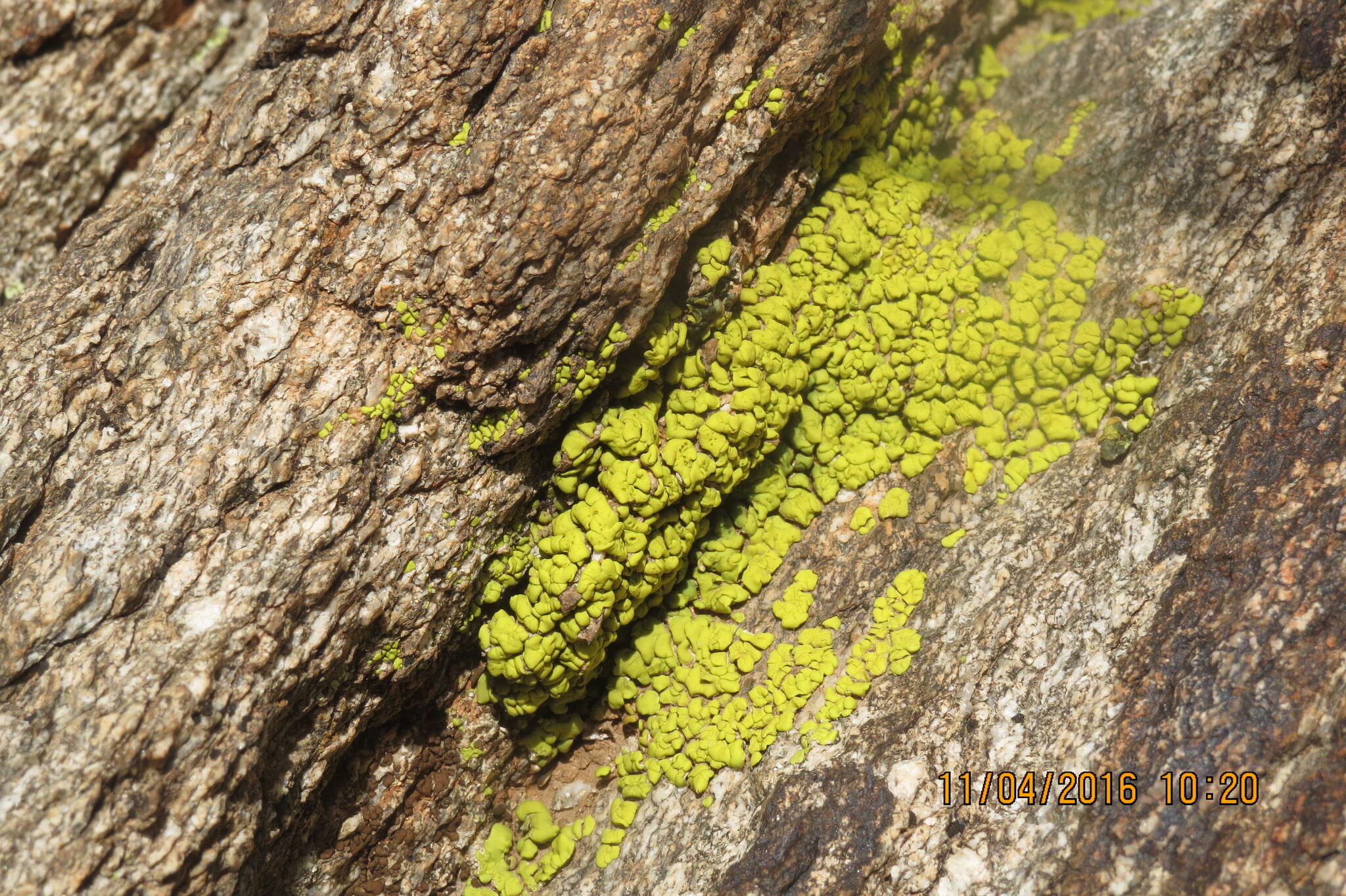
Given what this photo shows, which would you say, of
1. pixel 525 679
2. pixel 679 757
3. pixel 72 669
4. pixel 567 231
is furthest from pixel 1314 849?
pixel 72 669

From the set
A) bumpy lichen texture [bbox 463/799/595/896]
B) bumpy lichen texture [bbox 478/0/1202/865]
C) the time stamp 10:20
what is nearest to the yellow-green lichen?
bumpy lichen texture [bbox 478/0/1202/865]

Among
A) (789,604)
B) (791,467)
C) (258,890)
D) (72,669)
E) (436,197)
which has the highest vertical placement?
(436,197)

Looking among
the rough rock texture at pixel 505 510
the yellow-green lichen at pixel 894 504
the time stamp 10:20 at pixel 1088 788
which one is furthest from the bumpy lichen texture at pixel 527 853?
the yellow-green lichen at pixel 894 504

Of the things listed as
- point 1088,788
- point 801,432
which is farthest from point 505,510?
point 1088,788

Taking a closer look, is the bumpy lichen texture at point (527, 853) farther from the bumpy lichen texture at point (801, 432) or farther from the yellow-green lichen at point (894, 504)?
the yellow-green lichen at point (894, 504)

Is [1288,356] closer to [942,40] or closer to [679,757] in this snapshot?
[942,40]
